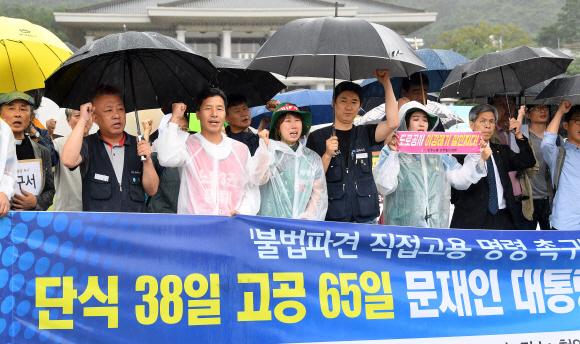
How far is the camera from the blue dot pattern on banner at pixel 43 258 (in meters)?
2.95

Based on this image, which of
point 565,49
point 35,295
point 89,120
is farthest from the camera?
point 565,49

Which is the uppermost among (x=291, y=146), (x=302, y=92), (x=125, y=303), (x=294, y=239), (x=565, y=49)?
(x=565, y=49)

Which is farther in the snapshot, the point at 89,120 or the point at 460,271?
the point at 89,120

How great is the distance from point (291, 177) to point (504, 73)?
2.47 meters

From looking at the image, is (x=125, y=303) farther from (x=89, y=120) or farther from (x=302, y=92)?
(x=302, y=92)

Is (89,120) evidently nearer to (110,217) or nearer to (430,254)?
(110,217)

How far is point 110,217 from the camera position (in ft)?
10.2

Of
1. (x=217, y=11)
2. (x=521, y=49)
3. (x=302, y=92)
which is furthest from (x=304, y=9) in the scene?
(x=521, y=49)

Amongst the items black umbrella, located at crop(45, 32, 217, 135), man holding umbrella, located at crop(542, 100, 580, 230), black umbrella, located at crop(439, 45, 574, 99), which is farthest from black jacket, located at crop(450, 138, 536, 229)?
black umbrella, located at crop(45, 32, 217, 135)

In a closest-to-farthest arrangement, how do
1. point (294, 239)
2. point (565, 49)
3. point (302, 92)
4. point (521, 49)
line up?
point (294, 239) < point (521, 49) < point (302, 92) < point (565, 49)

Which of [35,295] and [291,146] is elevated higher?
[291,146]

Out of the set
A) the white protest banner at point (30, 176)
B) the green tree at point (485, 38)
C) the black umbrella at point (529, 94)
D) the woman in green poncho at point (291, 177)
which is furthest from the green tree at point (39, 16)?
the woman in green poncho at point (291, 177)

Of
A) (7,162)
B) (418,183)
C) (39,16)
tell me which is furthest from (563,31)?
(7,162)

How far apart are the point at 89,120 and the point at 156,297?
1.27 m
